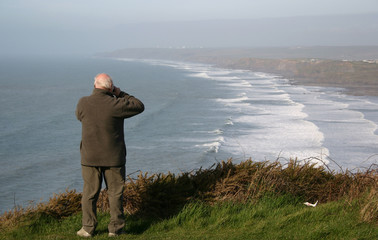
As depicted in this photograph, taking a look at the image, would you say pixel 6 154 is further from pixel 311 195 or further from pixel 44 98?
pixel 44 98

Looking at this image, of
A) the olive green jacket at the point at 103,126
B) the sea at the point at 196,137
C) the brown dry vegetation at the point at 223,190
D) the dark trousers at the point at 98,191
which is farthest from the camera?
the sea at the point at 196,137

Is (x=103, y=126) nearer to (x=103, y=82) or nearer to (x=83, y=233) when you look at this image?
(x=103, y=82)

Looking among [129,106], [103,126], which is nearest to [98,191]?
[103,126]

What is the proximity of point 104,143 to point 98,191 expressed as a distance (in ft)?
1.89

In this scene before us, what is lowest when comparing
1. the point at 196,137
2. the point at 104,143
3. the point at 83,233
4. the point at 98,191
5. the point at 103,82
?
the point at 196,137

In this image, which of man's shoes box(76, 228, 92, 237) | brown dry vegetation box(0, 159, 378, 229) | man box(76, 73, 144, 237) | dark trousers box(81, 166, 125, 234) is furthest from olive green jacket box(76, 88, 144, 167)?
brown dry vegetation box(0, 159, 378, 229)

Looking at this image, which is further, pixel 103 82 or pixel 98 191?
pixel 98 191

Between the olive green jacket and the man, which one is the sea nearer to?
the man

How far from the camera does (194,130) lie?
101 feet

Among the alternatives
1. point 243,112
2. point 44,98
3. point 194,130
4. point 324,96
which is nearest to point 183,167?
point 194,130

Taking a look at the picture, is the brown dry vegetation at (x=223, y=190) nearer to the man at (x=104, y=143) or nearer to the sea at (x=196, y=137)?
the man at (x=104, y=143)

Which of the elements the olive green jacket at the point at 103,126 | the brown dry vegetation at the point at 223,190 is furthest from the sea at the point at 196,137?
the olive green jacket at the point at 103,126

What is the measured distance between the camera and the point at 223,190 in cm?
698

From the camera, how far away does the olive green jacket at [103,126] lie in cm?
548
